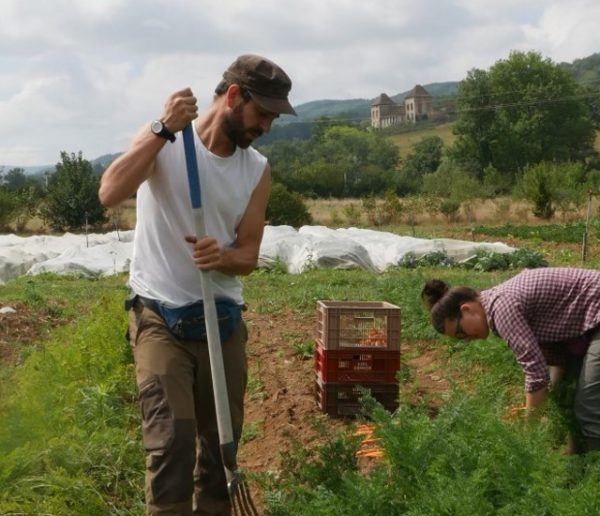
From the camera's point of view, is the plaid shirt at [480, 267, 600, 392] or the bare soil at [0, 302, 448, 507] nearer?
the plaid shirt at [480, 267, 600, 392]

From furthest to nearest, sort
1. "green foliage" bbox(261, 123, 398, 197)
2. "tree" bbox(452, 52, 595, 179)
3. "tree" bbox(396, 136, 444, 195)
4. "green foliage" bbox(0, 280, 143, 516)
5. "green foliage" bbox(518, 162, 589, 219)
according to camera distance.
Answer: "tree" bbox(396, 136, 444, 195)
"tree" bbox(452, 52, 595, 179)
"green foliage" bbox(261, 123, 398, 197)
"green foliage" bbox(518, 162, 589, 219)
"green foliage" bbox(0, 280, 143, 516)

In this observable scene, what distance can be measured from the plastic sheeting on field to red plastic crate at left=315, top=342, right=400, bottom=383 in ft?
38.0

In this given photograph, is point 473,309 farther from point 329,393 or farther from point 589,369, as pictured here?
point 329,393

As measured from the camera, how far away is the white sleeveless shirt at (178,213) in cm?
344

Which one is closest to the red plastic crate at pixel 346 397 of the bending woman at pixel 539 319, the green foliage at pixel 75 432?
the green foliage at pixel 75 432

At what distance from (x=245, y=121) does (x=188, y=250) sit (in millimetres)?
566

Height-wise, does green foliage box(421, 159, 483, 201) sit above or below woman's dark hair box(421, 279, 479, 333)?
above

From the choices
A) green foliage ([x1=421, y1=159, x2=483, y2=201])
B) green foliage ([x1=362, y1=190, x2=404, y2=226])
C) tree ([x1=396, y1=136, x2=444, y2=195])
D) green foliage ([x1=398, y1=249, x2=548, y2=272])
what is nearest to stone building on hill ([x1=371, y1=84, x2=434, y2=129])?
tree ([x1=396, y1=136, x2=444, y2=195])

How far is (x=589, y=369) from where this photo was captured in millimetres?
4238

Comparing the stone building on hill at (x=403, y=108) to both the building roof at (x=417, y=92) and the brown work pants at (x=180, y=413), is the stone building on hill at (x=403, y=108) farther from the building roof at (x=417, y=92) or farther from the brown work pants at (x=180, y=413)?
the brown work pants at (x=180, y=413)

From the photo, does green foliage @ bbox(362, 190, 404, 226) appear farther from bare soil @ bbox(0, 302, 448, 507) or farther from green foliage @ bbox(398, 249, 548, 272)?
bare soil @ bbox(0, 302, 448, 507)

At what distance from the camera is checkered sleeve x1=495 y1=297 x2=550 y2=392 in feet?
13.8

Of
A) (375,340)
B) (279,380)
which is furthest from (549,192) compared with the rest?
(375,340)

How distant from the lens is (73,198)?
111ft
